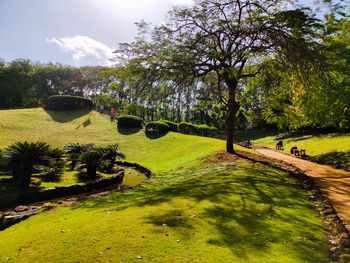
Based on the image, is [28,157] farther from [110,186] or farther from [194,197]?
[194,197]

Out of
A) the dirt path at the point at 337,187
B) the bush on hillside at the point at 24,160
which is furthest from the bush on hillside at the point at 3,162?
the dirt path at the point at 337,187

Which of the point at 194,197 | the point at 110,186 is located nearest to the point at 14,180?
the point at 110,186

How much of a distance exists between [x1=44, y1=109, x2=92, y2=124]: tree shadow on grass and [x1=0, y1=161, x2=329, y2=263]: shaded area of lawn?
92.3 feet

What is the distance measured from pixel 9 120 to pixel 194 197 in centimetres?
2902

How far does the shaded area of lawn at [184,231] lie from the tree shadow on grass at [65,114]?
2815 cm

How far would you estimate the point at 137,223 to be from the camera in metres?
4.61

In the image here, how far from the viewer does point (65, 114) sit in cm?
3359

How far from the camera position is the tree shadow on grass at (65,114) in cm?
3134

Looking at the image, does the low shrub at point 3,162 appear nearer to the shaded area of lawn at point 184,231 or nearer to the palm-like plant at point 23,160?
the palm-like plant at point 23,160

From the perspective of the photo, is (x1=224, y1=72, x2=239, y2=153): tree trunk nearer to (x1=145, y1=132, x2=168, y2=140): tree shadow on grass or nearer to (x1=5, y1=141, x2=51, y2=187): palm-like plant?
(x1=5, y1=141, x2=51, y2=187): palm-like plant

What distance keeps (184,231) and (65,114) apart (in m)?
34.5

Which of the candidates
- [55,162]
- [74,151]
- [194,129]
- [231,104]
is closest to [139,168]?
[74,151]

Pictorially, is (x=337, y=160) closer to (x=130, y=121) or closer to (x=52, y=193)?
(x=52, y=193)

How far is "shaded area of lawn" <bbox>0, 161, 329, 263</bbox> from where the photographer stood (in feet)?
11.5
